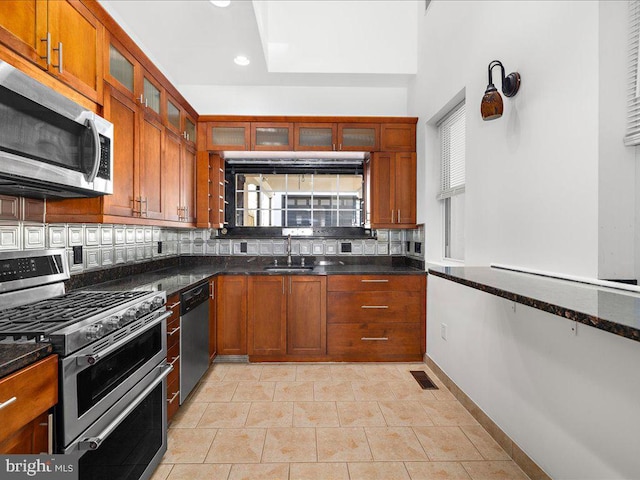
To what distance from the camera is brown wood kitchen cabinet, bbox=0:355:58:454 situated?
935mm

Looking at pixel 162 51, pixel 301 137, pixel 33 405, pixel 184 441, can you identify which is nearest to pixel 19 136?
pixel 33 405

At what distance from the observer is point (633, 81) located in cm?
135

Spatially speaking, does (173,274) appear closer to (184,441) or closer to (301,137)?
(184,441)

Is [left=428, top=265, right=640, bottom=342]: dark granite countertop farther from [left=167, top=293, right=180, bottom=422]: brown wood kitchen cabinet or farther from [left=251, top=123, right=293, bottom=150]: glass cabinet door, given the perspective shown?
[left=251, top=123, right=293, bottom=150]: glass cabinet door

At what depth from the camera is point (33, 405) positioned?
1.04 meters

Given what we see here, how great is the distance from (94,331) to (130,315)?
0.90 ft

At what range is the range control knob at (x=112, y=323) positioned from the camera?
1388mm

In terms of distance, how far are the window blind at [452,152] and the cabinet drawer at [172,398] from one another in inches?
101

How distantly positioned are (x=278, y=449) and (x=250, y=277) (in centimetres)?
157

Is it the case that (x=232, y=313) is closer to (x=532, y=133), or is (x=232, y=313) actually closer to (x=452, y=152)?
(x=452, y=152)

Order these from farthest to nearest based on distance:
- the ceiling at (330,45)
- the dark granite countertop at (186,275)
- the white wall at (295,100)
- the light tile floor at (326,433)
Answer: the white wall at (295,100) → the ceiling at (330,45) → the dark granite countertop at (186,275) → the light tile floor at (326,433)

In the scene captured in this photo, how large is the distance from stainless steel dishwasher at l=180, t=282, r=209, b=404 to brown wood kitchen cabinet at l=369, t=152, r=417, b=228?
185 centimetres

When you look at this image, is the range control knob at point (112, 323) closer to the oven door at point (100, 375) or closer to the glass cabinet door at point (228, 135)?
the oven door at point (100, 375)

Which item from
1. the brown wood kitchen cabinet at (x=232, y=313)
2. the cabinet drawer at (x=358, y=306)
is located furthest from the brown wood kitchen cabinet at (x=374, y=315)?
the brown wood kitchen cabinet at (x=232, y=313)
